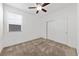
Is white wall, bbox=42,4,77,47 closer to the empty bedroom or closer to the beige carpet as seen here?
the empty bedroom

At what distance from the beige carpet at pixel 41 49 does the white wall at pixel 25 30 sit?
0.30ft

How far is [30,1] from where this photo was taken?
1.77m

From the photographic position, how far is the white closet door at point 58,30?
1.71 m

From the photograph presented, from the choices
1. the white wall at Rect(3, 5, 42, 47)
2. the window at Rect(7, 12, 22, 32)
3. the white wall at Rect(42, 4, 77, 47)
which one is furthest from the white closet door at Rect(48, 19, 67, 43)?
the window at Rect(7, 12, 22, 32)

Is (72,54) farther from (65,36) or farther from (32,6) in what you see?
(32,6)

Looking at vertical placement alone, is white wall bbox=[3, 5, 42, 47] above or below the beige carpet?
above

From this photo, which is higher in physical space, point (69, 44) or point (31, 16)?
point (31, 16)

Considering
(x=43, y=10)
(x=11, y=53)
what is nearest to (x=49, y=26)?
(x=43, y=10)

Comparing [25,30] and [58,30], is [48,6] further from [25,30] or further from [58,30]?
[25,30]

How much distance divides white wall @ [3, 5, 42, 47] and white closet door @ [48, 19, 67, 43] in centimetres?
19

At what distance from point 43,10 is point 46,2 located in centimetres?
15

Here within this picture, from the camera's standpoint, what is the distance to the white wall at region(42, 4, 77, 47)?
1698mm

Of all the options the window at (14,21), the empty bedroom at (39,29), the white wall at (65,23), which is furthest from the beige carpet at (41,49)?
the window at (14,21)

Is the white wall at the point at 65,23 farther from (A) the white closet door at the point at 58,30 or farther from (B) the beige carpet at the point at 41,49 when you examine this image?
(B) the beige carpet at the point at 41,49
